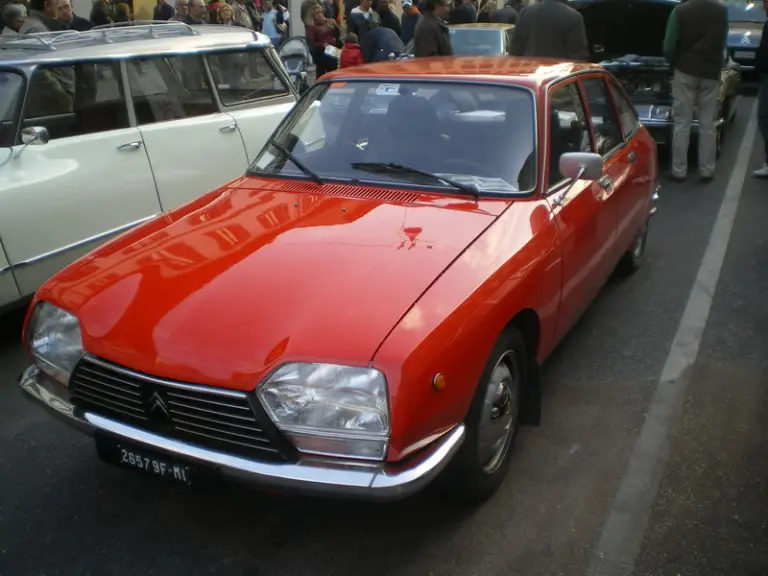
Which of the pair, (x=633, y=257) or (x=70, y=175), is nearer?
(x=70, y=175)

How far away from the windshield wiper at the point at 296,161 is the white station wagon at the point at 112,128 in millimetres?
1442

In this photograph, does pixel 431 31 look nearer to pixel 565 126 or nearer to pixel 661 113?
pixel 661 113

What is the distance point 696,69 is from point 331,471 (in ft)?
23.4

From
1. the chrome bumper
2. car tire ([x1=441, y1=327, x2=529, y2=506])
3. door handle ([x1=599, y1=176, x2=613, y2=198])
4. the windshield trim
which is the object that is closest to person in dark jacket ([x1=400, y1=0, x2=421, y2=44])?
the windshield trim

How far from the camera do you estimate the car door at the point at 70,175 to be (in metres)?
4.64

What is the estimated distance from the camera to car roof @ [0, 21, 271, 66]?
16.6 ft

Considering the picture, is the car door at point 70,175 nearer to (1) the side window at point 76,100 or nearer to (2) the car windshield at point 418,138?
(1) the side window at point 76,100

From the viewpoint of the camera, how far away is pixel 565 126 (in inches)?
161

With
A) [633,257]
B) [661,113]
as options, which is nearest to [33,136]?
[633,257]

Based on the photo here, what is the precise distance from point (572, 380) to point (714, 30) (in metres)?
5.44

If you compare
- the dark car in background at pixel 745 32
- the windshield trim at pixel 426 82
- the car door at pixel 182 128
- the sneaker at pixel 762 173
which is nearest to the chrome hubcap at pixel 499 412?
the windshield trim at pixel 426 82

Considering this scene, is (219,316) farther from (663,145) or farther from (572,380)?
(663,145)

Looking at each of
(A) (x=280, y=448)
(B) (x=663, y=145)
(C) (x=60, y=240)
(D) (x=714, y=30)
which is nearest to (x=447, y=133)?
(A) (x=280, y=448)

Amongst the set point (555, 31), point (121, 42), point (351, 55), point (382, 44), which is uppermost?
point (121, 42)
